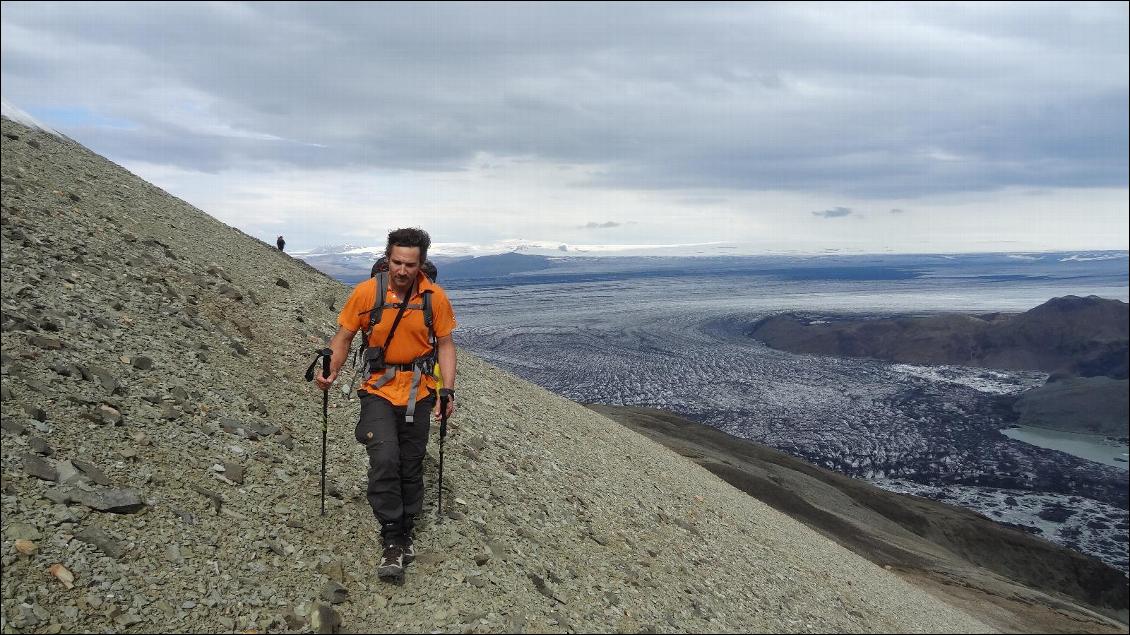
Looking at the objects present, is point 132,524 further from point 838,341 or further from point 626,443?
point 838,341

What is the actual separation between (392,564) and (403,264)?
3218 mm

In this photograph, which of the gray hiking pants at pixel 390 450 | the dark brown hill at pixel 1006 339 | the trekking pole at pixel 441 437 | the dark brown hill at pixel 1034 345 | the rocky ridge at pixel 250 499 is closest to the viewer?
the rocky ridge at pixel 250 499

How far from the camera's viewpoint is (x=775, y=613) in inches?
409

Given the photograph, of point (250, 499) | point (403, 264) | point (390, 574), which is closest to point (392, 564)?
A: point (390, 574)

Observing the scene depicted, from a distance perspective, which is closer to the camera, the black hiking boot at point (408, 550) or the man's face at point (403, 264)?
the man's face at point (403, 264)

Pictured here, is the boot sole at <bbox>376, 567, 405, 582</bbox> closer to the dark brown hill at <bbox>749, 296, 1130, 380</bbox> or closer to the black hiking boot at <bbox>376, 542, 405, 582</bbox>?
the black hiking boot at <bbox>376, 542, 405, 582</bbox>

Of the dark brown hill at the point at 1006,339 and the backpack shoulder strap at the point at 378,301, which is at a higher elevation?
the backpack shoulder strap at the point at 378,301

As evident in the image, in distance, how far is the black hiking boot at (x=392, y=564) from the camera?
689cm

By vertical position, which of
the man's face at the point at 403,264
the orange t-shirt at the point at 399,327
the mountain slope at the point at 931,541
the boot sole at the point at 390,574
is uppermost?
the man's face at the point at 403,264

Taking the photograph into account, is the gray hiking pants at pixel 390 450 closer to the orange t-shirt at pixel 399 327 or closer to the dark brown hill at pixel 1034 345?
the orange t-shirt at pixel 399 327

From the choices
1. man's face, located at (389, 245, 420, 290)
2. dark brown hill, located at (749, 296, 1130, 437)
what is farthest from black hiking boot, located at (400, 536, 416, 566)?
dark brown hill, located at (749, 296, 1130, 437)

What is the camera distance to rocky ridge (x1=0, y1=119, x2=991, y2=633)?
6230 millimetres

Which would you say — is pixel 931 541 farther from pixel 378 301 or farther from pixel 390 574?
pixel 378 301

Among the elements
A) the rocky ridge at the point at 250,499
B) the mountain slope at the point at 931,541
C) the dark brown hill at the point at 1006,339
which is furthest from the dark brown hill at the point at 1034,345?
the rocky ridge at the point at 250,499
